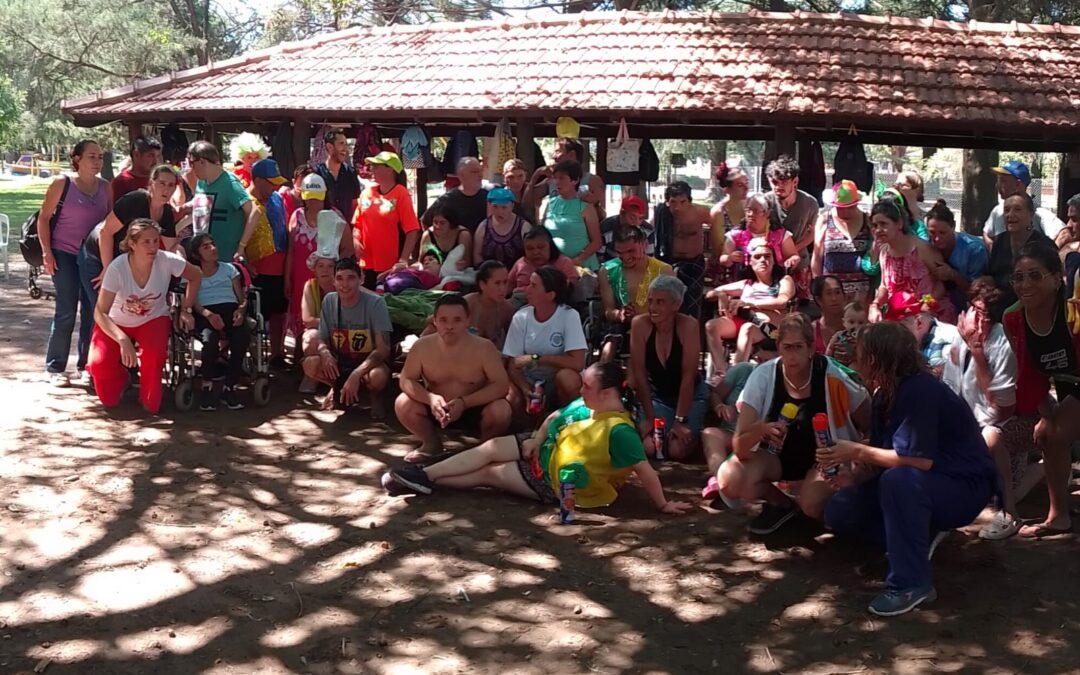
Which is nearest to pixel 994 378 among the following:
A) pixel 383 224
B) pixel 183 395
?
pixel 383 224

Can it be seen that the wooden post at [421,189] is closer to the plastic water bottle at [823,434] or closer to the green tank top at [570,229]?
the green tank top at [570,229]

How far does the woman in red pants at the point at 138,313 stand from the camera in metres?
7.79

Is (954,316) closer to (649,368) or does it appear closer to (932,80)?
(649,368)

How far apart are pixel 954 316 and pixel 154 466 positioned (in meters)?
4.92

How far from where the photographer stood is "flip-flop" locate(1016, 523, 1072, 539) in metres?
5.78

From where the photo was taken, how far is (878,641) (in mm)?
4633

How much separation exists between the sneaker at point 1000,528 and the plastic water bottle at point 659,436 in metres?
1.98

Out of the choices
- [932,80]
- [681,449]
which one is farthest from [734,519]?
[932,80]

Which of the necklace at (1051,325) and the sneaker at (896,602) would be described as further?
the necklace at (1051,325)

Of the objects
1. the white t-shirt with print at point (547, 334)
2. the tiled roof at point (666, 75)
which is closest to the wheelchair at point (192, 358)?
the white t-shirt with print at point (547, 334)

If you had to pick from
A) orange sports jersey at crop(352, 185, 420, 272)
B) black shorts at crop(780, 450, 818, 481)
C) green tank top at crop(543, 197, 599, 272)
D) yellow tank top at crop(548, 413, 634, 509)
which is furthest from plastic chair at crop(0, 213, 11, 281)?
black shorts at crop(780, 450, 818, 481)

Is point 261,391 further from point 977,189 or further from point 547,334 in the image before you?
point 977,189

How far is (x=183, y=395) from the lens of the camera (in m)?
8.19

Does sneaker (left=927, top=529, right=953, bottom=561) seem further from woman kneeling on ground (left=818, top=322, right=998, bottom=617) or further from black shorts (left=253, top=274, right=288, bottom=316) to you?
black shorts (left=253, top=274, right=288, bottom=316)
